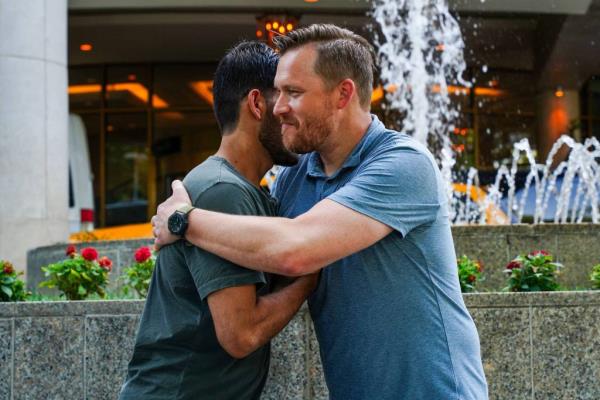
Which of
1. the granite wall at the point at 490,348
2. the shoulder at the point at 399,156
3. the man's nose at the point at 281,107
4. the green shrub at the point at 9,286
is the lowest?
the granite wall at the point at 490,348

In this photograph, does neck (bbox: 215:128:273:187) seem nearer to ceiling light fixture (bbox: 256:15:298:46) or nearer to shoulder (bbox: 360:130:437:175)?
shoulder (bbox: 360:130:437:175)

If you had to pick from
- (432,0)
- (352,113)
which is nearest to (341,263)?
(352,113)

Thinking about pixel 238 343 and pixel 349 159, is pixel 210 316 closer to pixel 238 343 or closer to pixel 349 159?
pixel 238 343

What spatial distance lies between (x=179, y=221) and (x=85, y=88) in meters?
20.7

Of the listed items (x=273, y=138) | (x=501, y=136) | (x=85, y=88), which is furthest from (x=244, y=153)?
(x=501, y=136)

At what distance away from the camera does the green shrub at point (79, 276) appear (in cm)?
584

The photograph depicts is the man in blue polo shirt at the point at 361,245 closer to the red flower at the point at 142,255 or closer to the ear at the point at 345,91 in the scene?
the ear at the point at 345,91

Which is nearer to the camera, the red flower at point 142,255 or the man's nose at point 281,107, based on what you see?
the man's nose at point 281,107

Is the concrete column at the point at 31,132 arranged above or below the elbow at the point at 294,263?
above

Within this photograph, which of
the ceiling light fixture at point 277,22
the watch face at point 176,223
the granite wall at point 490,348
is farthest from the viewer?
the ceiling light fixture at point 277,22

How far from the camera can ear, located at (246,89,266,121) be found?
2.80m

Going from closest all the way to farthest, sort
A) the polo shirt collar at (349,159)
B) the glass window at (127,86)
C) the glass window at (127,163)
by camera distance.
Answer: the polo shirt collar at (349,159) < the glass window at (127,86) < the glass window at (127,163)

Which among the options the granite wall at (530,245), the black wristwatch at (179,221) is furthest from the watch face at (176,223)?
the granite wall at (530,245)

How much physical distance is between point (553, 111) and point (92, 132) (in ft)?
35.0
